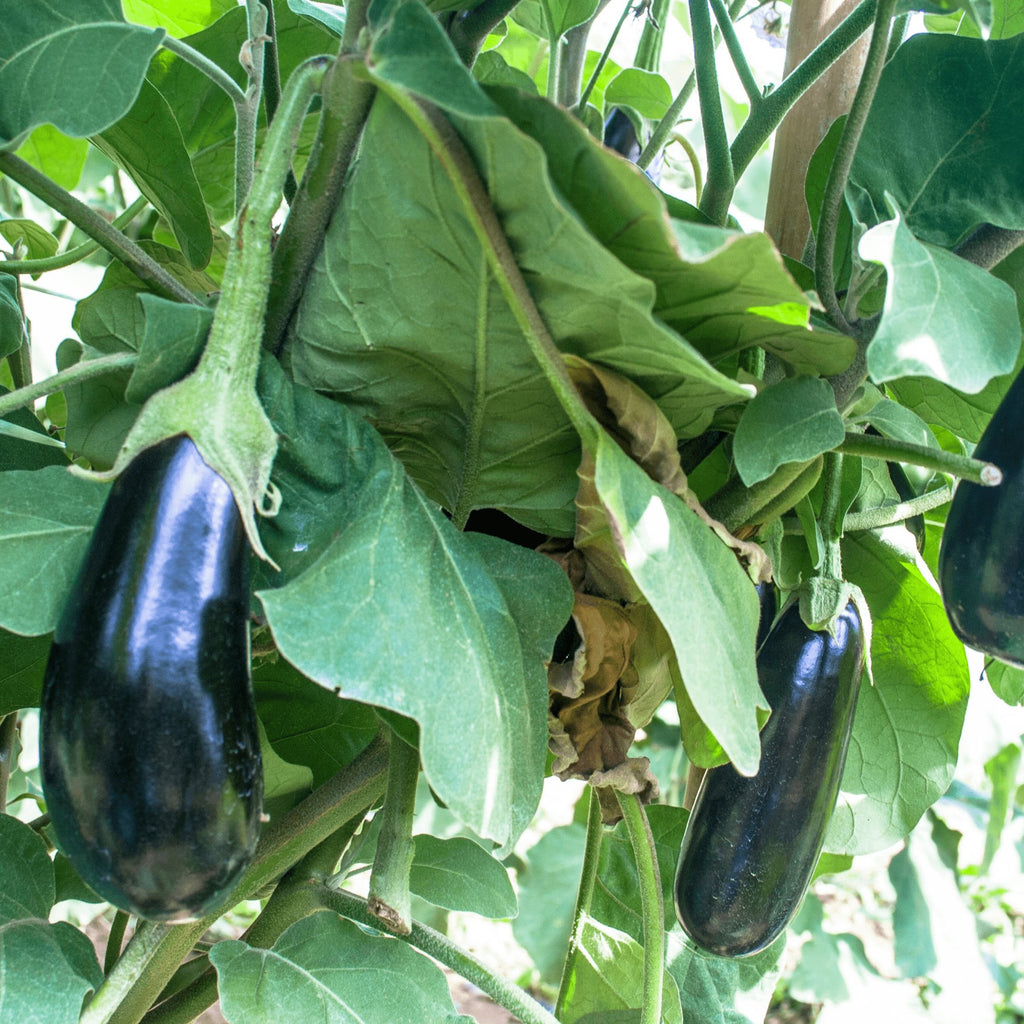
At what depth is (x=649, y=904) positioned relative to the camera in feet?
1.77

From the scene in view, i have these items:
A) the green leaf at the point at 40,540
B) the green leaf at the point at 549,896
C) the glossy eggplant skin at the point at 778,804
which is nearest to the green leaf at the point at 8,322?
the green leaf at the point at 40,540

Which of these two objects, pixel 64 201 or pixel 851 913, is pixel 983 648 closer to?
pixel 64 201


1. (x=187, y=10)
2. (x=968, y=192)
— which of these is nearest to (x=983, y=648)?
(x=968, y=192)

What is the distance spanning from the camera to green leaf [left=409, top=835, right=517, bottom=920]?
615mm

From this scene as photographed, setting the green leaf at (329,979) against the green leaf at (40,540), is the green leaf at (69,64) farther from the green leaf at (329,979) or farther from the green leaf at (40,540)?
the green leaf at (329,979)

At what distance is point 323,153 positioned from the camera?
1.25 feet

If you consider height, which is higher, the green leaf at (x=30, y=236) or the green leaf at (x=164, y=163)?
the green leaf at (x=164, y=163)

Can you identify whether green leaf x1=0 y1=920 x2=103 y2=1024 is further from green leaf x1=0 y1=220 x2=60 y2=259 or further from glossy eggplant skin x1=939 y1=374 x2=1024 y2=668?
green leaf x1=0 y1=220 x2=60 y2=259

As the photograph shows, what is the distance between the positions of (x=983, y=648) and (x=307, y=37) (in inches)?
21.4

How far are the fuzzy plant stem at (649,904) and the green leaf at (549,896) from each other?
0.89 m

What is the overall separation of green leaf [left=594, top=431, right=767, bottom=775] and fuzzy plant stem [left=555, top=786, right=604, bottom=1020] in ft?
0.78

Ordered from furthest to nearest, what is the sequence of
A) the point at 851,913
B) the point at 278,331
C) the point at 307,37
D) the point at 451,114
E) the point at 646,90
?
1. the point at 851,913
2. the point at 646,90
3. the point at 307,37
4. the point at 278,331
5. the point at 451,114

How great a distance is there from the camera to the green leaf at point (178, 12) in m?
0.72

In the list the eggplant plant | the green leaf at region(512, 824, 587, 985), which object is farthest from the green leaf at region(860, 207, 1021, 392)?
the green leaf at region(512, 824, 587, 985)
